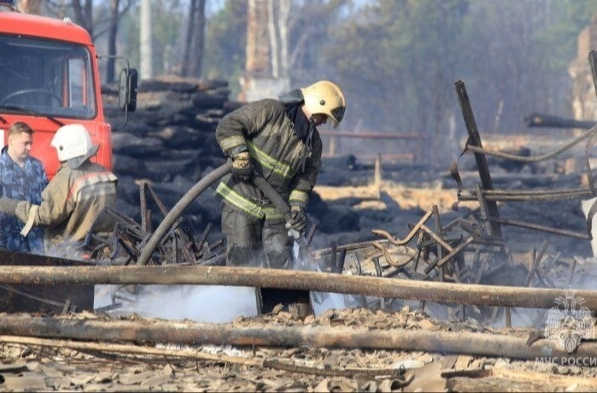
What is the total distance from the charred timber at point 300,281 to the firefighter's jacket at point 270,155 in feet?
4.95

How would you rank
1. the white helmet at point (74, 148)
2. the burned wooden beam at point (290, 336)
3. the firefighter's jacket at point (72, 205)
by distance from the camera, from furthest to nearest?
the white helmet at point (74, 148), the firefighter's jacket at point (72, 205), the burned wooden beam at point (290, 336)

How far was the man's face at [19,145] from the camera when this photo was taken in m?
10.5

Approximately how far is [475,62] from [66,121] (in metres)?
50.3

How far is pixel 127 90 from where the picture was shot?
519 inches

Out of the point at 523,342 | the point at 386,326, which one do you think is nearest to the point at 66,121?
the point at 386,326

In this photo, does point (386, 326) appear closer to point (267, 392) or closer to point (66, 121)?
point (267, 392)

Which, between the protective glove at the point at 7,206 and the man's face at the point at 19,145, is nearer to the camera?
the protective glove at the point at 7,206

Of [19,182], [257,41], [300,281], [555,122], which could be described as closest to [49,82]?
[19,182]

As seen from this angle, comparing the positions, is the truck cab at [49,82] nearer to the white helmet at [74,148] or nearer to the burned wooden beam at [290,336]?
the white helmet at [74,148]

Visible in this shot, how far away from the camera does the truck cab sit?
12.4m

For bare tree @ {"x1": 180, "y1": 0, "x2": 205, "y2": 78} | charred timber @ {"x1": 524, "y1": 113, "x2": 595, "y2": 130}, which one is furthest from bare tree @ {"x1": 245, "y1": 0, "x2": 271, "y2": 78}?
charred timber @ {"x1": 524, "y1": 113, "x2": 595, "y2": 130}

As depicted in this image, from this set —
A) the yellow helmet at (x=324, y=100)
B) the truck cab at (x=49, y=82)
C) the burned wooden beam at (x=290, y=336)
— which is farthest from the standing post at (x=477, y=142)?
the truck cab at (x=49, y=82)

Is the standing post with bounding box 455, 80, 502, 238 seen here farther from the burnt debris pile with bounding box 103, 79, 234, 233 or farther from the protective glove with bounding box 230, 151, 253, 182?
the burnt debris pile with bounding box 103, 79, 234, 233

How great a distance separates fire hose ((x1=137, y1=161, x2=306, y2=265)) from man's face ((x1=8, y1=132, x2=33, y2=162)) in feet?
6.08
